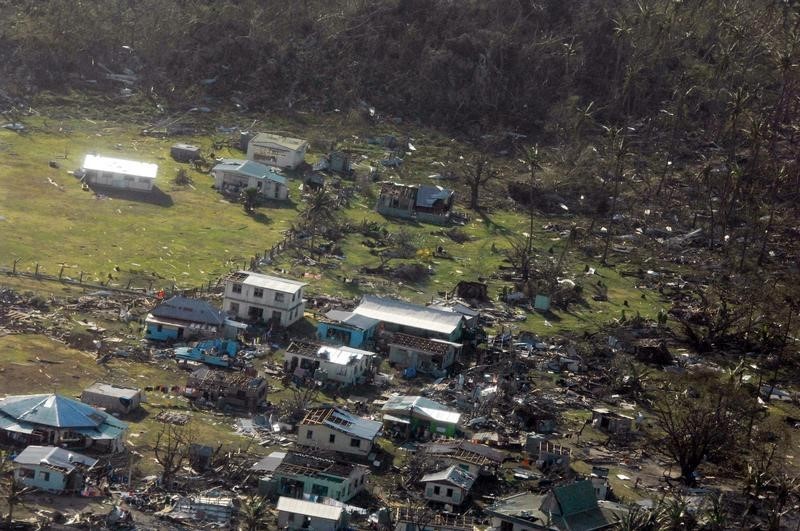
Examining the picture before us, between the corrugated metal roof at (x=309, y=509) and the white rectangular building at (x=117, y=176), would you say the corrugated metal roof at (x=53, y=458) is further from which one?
the white rectangular building at (x=117, y=176)

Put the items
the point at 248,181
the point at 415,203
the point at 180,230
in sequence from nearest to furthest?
the point at 180,230 → the point at 248,181 → the point at 415,203

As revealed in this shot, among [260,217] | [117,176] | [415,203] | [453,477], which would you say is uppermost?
[453,477]

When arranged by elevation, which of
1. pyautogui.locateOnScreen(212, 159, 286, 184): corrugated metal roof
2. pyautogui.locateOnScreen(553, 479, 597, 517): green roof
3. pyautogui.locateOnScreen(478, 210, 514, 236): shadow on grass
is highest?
pyautogui.locateOnScreen(553, 479, 597, 517): green roof

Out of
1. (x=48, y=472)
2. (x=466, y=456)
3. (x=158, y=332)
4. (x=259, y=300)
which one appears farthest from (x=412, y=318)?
(x=48, y=472)

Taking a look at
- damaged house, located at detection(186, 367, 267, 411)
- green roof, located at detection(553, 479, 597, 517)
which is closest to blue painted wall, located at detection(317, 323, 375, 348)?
damaged house, located at detection(186, 367, 267, 411)

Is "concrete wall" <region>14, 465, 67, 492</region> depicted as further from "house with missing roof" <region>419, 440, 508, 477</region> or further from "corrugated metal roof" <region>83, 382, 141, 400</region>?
"house with missing roof" <region>419, 440, 508, 477</region>

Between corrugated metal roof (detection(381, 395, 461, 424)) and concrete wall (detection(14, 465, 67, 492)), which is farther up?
concrete wall (detection(14, 465, 67, 492))

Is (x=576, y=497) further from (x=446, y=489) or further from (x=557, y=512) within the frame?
(x=446, y=489)

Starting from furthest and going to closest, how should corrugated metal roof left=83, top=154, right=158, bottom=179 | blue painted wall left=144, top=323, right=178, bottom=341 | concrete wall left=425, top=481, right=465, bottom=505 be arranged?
corrugated metal roof left=83, top=154, right=158, bottom=179 < blue painted wall left=144, top=323, right=178, bottom=341 < concrete wall left=425, top=481, right=465, bottom=505
